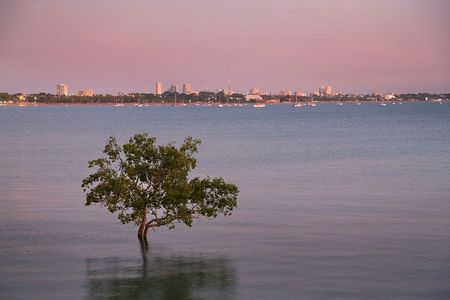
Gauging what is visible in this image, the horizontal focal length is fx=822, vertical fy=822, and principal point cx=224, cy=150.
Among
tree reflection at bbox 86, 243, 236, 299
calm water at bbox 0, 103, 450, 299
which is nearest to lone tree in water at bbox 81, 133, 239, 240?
calm water at bbox 0, 103, 450, 299

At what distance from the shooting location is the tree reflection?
33594 mm

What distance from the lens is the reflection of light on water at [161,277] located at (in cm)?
3359

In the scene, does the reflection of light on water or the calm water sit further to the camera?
the calm water

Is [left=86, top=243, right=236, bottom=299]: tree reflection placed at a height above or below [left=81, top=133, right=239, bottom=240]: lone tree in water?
below

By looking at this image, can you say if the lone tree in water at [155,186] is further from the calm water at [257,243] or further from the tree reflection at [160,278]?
the tree reflection at [160,278]

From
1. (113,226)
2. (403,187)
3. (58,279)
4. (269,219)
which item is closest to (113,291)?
(58,279)

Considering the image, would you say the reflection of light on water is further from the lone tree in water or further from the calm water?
the lone tree in water

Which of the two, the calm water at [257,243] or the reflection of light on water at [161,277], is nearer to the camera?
the reflection of light on water at [161,277]

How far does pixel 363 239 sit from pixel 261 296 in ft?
42.2

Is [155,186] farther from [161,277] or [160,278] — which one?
[160,278]

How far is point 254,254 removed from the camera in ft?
134

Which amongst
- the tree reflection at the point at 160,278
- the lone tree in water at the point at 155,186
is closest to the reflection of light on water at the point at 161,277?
the tree reflection at the point at 160,278

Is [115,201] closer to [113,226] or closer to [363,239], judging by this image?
[113,226]

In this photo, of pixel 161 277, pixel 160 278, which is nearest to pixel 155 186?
pixel 161 277
